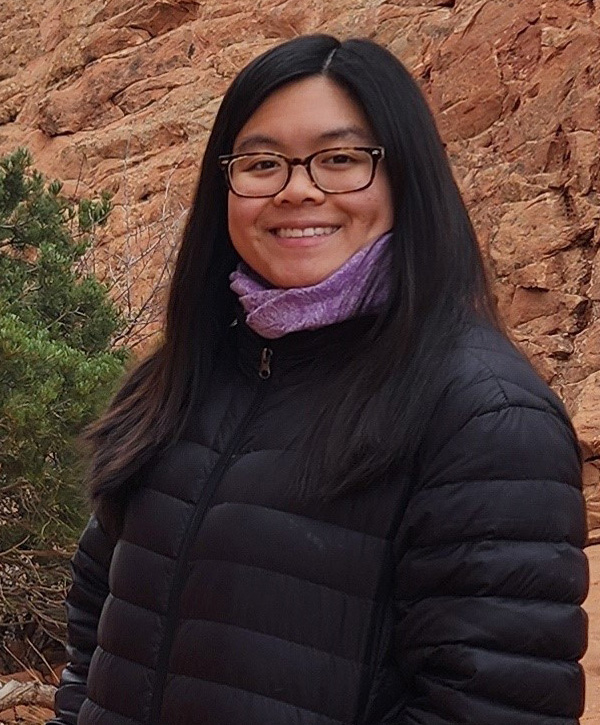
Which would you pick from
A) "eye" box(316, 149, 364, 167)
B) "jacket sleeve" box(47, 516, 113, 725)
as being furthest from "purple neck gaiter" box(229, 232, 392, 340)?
"jacket sleeve" box(47, 516, 113, 725)

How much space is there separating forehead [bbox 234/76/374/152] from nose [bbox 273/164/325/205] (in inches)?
1.3

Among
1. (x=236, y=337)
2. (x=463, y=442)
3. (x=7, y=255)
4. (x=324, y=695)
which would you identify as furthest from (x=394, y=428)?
(x=7, y=255)

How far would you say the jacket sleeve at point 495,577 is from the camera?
54.5 inches

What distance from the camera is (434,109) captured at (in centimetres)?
1175

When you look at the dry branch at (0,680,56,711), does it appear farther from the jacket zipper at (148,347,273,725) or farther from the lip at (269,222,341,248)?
the lip at (269,222,341,248)

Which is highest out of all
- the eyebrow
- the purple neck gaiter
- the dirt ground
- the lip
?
the eyebrow

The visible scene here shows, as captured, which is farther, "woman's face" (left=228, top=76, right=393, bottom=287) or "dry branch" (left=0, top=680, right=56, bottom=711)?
"dry branch" (left=0, top=680, right=56, bottom=711)

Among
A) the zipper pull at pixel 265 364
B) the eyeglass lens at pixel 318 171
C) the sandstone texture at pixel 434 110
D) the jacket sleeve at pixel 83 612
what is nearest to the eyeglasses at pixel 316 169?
the eyeglass lens at pixel 318 171

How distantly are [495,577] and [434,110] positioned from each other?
9393 mm

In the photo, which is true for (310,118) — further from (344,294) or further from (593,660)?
(593,660)

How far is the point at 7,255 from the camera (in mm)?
7227

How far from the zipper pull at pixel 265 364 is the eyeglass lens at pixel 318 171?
231 mm

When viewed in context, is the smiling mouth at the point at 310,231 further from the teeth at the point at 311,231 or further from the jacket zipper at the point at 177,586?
the jacket zipper at the point at 177,586

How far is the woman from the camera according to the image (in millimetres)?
1413
